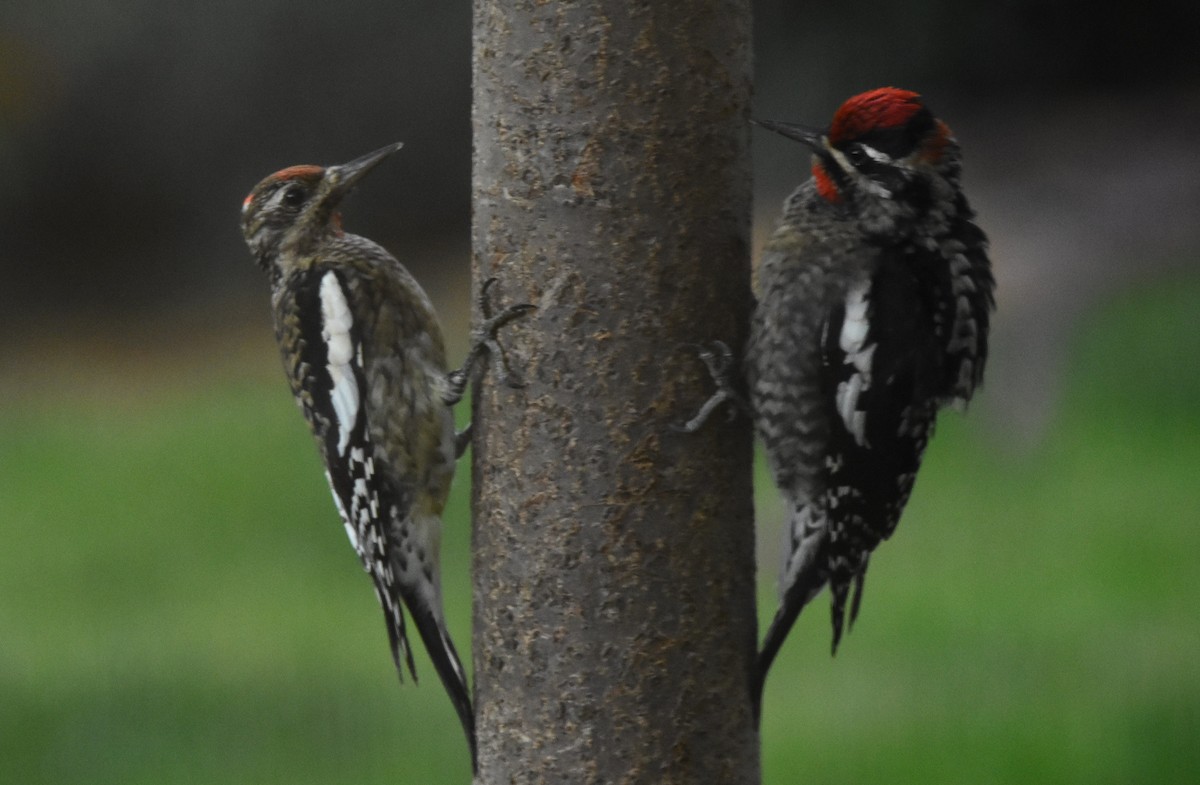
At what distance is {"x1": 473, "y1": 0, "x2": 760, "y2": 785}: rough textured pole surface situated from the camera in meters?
2.54

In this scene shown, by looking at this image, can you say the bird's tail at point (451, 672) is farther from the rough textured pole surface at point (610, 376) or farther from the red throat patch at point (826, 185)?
the red throat patch at point (826, 185)

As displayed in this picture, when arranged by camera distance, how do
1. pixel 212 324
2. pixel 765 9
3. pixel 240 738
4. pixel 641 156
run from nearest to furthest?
1. pixel 641 156
2. pixel 240 738
3. pixel 765 9
4. pixel 212 324

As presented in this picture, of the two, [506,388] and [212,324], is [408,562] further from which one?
[212,324]

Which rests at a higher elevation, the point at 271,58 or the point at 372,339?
the point at 372,339

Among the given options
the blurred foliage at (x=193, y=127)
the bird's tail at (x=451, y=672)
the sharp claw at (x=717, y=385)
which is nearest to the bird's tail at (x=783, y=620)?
the sharp claw at (x=717, y=385)

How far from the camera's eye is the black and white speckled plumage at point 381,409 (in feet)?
9.81

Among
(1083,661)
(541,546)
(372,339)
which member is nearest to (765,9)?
(1083,661)

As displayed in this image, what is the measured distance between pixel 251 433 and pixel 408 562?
5.11 meters

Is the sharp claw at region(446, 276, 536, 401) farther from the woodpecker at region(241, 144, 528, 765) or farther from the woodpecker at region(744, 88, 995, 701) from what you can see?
the woodpecker at region(744, 88, 995, 701)

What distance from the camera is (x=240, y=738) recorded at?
15.7 ft

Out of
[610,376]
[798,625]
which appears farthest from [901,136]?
[798,625]

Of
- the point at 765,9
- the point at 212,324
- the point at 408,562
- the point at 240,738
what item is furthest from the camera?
the point at 212,324

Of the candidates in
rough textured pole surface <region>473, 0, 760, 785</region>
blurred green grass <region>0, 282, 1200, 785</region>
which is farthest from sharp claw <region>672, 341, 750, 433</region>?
blurred green grass <region>0, 282, 1200, 785</region>

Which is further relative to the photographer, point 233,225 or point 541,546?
point 233,225
